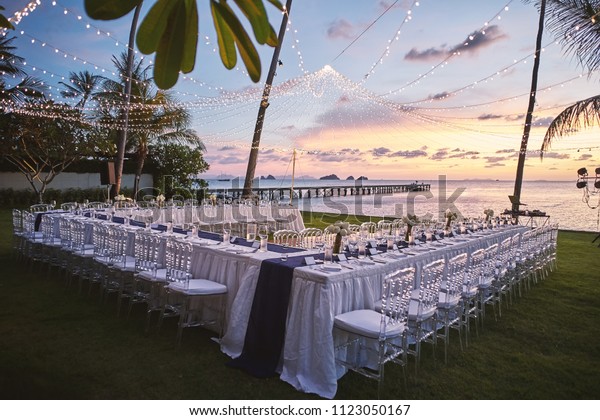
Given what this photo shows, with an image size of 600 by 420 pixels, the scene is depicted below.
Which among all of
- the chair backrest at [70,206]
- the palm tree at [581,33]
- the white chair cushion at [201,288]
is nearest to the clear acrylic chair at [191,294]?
the white chair cushion at [201,288]

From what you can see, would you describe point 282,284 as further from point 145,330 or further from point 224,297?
point 145,330

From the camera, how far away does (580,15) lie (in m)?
7.64

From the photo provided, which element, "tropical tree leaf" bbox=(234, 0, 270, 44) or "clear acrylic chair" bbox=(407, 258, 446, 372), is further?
"clear acrylic chair" bbox=(407, 258, 446, 372)

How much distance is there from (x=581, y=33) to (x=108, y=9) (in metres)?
8.57

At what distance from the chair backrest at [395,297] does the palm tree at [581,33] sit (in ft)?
19.3

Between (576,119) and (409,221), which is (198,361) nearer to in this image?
(409,221)

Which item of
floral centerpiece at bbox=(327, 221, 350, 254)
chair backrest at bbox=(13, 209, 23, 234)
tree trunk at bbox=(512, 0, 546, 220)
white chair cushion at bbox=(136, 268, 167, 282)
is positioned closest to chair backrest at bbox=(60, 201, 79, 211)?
chair backrest at bbox=(13, 209, 23, 234)

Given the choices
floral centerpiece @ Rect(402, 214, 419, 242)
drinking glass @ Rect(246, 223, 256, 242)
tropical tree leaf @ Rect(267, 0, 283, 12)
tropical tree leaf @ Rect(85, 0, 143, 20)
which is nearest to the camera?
tropical tree leaf @ Rect(85, 0, 143, 20)

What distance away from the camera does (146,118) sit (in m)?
17.5

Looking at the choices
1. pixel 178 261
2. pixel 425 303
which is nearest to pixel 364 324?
pixel 425 303

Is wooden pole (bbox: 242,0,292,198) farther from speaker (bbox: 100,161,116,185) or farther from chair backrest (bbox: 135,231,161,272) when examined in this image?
chair backrest (bbox: 135,231,161,272)

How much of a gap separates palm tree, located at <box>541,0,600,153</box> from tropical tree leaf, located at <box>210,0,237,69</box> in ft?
24.6

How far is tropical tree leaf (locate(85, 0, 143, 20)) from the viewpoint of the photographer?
1.07 metres
